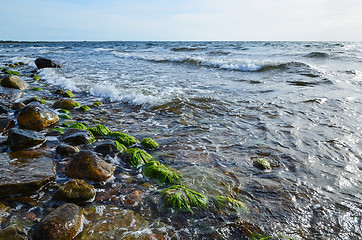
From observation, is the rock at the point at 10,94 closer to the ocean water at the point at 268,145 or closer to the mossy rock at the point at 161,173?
the ocean water at the point at 268,145

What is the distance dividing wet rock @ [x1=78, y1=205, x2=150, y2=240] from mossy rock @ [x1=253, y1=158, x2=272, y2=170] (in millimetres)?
1882

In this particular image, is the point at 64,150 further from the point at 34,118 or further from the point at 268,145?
the point at 268,145

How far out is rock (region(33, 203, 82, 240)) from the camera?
1.87 meters

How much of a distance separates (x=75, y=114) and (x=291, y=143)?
193 inches

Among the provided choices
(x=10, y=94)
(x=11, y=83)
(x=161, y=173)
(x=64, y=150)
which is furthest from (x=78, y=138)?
(x=11, y=83)

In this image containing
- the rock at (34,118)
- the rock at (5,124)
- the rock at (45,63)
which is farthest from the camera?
the rock at (45,63)

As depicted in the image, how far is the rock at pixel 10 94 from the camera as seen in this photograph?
6.72 metres

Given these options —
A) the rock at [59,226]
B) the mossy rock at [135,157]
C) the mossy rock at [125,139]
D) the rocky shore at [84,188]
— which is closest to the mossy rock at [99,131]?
the rocky shore at [84,188]

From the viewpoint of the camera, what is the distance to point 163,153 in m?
3.77

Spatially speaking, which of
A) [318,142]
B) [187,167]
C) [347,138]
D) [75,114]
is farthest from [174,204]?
[75,114]

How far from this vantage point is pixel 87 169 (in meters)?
2.88

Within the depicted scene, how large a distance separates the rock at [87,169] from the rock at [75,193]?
12.5 inches

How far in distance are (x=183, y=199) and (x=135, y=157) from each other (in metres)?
1.16

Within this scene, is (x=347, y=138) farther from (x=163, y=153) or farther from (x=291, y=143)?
(x=163, y=153)
